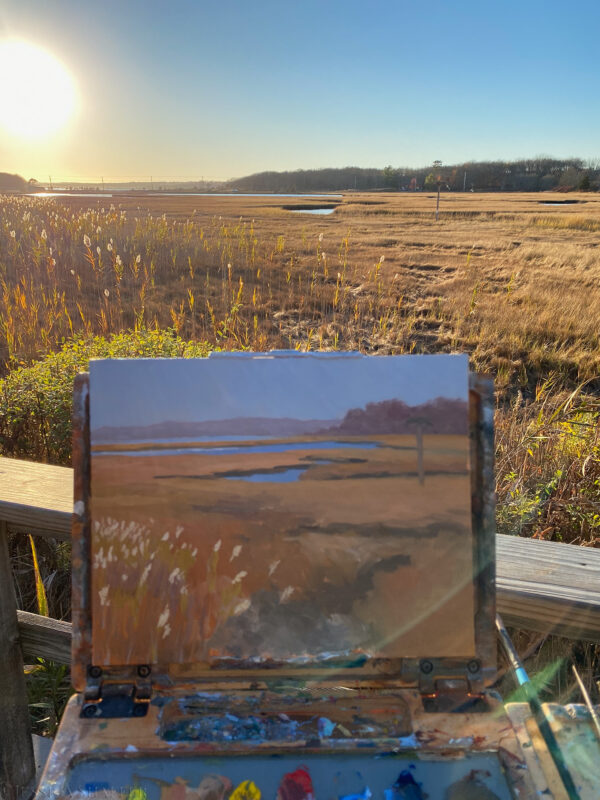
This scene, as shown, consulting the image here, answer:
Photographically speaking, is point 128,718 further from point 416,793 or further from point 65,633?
point 65,633

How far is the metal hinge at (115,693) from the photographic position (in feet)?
2.56

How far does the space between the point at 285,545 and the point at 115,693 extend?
330mm

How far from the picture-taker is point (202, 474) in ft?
2.75

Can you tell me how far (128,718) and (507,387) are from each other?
5745mm

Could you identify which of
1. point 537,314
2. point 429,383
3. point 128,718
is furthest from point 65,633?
point 537,314

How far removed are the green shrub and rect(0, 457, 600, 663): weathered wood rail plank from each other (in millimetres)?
1023

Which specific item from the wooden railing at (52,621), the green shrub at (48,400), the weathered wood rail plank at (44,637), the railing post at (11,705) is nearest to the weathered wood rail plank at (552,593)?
the wooden railing at (52,621)

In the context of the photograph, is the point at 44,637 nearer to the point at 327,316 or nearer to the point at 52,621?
the point at 52,621

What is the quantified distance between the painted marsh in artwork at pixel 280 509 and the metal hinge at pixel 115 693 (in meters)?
0.03

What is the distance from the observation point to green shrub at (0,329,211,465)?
2604 millimetres

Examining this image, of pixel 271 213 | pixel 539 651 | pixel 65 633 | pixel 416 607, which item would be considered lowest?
pixel 539 651

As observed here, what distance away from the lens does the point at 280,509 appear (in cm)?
83

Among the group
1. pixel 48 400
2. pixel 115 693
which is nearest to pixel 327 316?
pixel 48 400

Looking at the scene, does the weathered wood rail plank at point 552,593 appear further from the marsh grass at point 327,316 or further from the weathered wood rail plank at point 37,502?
the weathered wood rail plank at point 37,502
